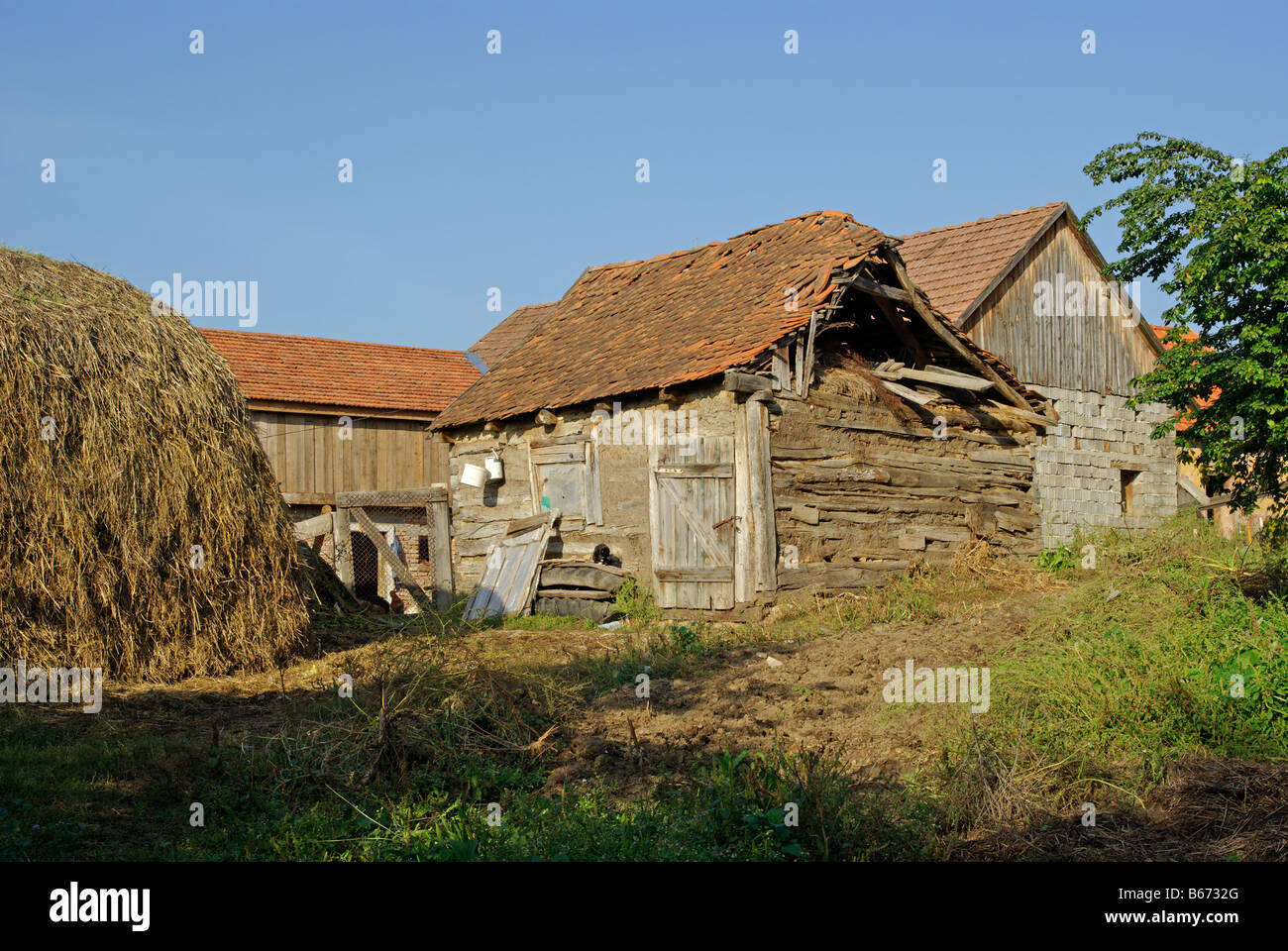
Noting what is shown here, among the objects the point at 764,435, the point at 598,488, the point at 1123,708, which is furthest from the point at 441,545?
the point at 1123,708

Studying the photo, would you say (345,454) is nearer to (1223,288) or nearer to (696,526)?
(696,526)

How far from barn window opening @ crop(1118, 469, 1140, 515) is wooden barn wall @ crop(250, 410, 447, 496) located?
12.7 m

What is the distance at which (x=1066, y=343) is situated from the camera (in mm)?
18250

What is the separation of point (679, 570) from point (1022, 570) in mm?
4862

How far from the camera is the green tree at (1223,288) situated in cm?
851

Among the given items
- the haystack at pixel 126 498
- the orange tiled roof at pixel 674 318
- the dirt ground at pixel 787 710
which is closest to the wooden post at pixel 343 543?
the orange tiled roof at pixel 674 318

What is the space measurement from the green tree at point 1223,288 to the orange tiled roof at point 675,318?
3.76 meters

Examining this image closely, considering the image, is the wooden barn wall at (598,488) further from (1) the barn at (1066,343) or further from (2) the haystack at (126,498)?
(1) the barn at (1066,343)

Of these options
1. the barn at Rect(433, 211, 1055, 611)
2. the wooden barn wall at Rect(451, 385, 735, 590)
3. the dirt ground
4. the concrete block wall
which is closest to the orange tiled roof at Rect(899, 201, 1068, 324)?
the concrete block wall

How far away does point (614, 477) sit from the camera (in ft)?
44.0

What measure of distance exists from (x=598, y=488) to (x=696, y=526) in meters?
1.89

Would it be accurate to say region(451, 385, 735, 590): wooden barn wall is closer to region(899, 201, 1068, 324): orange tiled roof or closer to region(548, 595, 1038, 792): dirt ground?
region(548, 595, 1038, 792): dirt ground

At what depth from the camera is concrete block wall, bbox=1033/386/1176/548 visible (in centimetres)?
1664
